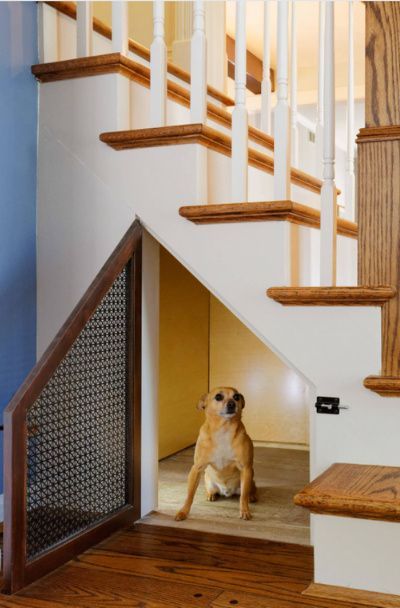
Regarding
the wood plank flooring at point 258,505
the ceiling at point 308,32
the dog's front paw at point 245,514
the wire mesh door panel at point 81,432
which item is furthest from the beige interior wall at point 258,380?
the ceiling at point 308,32

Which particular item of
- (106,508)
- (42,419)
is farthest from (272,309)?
(106,508)

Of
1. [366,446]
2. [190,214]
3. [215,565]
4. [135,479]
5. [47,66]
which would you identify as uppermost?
[47,66]

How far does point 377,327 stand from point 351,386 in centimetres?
14

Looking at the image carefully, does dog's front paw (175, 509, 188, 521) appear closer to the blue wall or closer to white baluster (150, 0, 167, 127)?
the blue wall

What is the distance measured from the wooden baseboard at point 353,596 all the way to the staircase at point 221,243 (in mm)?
13

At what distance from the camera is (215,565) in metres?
1.65

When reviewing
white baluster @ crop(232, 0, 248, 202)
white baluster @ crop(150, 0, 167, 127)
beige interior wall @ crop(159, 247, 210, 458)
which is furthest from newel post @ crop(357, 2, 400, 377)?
beige interior wall @ crop(159, 247, 210, 458)

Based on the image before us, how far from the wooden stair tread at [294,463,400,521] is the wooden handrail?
1.53 meters

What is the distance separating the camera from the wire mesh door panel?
150cm

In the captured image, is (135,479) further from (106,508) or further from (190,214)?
(190,214)

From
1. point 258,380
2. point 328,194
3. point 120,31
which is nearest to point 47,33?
point 120,31

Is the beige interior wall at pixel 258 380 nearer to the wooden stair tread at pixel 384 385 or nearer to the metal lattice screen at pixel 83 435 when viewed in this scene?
the metal lattice screen at pixel 83 435

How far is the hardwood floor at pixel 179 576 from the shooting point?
→ 144 centimetres

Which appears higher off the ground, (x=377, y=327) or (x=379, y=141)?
(x=379, y=141)
